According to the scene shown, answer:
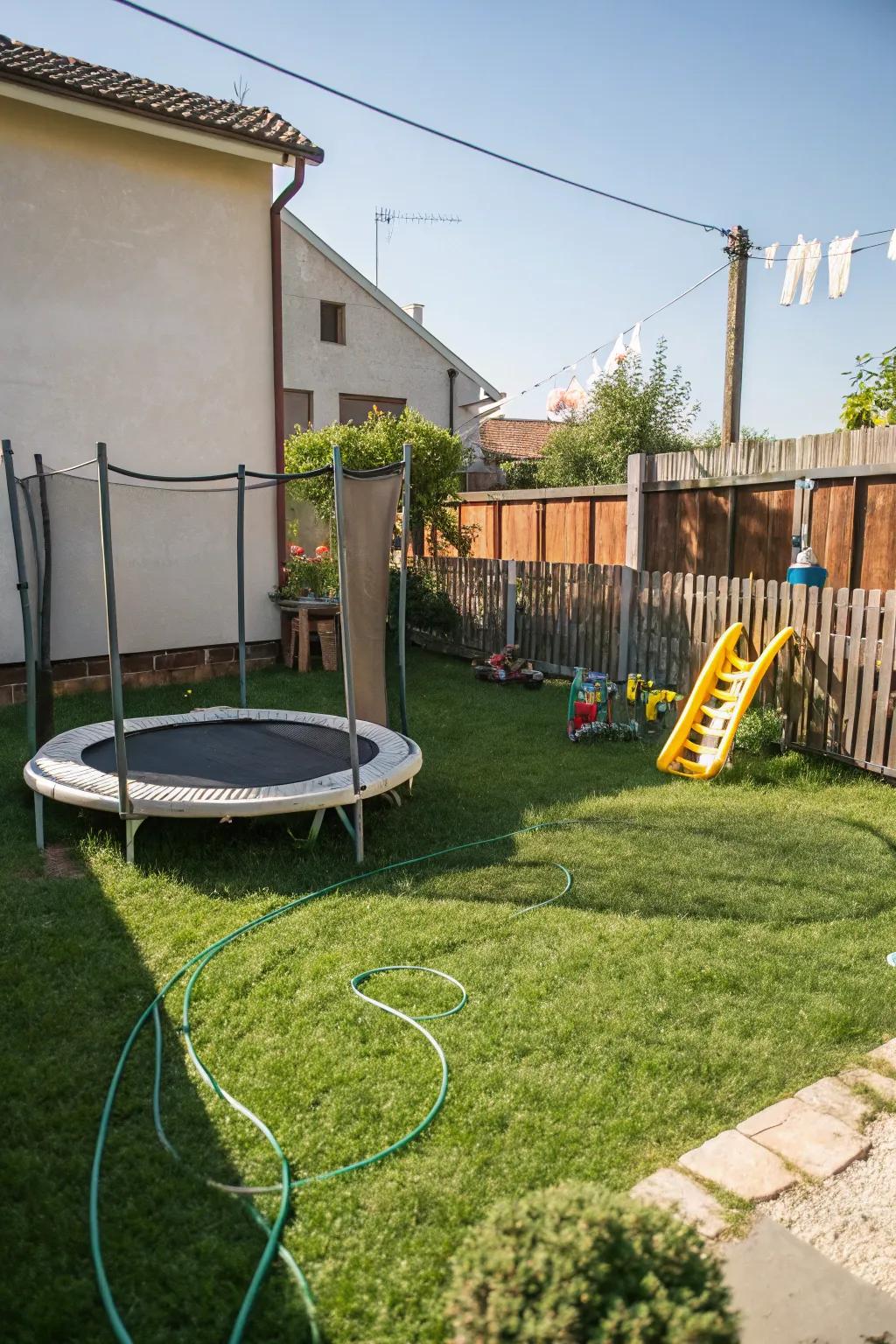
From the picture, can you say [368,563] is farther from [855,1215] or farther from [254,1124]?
[855,1215]

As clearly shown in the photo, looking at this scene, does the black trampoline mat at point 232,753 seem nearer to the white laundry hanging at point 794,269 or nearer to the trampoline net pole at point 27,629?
the trampoline net pole at point 27,629

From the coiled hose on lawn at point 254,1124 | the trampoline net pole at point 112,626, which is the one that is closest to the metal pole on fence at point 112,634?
the trampoline net pole at point 112,626

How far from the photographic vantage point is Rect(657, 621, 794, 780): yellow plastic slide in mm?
5754

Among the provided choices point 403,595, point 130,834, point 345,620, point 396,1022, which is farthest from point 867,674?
point 130,834

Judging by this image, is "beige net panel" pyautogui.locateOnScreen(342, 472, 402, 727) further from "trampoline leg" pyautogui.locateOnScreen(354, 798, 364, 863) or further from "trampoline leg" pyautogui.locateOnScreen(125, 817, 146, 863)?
"trampoline leg" pyautogui.locateOnScreen(125, 817, 146, 863)

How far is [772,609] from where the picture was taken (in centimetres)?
617

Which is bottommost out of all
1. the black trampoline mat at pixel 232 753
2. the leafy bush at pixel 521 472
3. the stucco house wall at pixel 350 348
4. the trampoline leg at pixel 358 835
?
the trampoline leg at pixel 358 835

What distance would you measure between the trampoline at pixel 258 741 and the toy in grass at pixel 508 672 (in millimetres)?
2947

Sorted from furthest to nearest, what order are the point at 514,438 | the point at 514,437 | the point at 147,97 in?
the point at 514,437 → the point at 514,438 → the point at 147,97

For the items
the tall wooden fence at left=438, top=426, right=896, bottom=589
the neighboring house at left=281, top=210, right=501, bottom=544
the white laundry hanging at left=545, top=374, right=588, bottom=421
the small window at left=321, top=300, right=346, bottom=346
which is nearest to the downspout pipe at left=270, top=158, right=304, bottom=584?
the tall wooden fence at left=438, top=426, right=896, bottom=589

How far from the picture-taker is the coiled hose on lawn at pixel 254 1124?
1816 mm

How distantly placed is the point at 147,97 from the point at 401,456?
4.22 m

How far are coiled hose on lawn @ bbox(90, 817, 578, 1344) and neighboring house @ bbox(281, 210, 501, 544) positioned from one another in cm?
1339

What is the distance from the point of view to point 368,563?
4.97 meters
